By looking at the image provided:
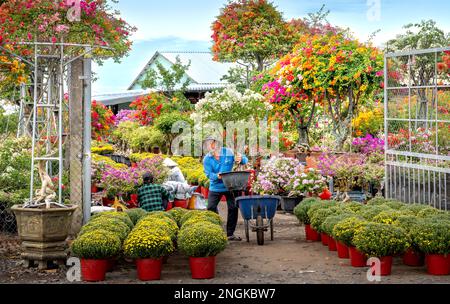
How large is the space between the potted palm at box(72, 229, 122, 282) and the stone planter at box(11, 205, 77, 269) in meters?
0.66

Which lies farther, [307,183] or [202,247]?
[307,183]

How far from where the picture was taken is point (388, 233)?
7.84 meters

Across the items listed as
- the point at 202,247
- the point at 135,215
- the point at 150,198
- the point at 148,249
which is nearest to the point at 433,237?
the point at 202,247

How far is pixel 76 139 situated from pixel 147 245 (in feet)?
9.40

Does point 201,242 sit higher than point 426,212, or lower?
lower

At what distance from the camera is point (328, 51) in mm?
16281

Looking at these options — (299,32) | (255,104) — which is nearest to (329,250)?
(255,104)

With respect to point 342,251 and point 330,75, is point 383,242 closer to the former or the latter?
point 342,251

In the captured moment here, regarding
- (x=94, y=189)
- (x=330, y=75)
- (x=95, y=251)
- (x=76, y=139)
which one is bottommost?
(x=95, y=251)

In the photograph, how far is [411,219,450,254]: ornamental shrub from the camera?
25.2 feet

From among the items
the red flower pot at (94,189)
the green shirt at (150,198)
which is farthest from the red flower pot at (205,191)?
the green shirt at (150,198)

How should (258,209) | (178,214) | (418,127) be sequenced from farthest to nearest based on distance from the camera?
(418,127) < (258,209) < (178,214)

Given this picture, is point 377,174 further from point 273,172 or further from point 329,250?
point 329,250

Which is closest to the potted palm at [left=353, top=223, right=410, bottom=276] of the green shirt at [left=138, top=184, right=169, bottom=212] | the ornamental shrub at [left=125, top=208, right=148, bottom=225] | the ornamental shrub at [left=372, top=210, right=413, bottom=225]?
the ornamental shrub at [left=372, top=210, right=413, bottom=225]
